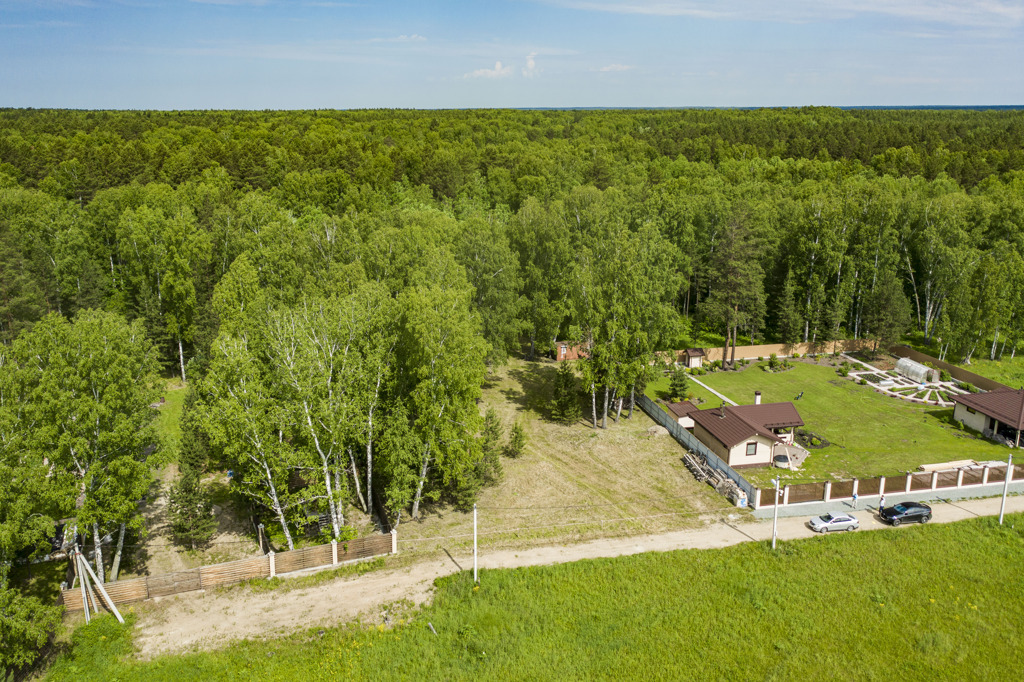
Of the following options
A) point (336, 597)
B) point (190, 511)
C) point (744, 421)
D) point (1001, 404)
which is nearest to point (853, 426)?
point (1001, 404)

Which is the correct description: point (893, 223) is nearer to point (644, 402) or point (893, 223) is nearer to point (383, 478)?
point (644, 402)

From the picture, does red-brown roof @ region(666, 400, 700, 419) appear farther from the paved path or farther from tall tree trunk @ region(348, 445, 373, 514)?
tall tree trunk @ region(348, 445, 373, 514)

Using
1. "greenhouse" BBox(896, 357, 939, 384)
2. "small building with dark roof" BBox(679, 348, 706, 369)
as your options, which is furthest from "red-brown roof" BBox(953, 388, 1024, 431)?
"small building with dark roof" BBox(679, 348, 706, 369)

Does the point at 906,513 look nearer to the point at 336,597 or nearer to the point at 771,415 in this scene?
the point at 771,415

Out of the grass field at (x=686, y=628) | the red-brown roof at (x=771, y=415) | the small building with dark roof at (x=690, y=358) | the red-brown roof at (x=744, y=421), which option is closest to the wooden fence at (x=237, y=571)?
the grass field at (x=686, y=628)

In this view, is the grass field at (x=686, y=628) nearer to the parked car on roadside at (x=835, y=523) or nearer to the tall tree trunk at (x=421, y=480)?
the parked car on roadside at (x=835, y=523)
